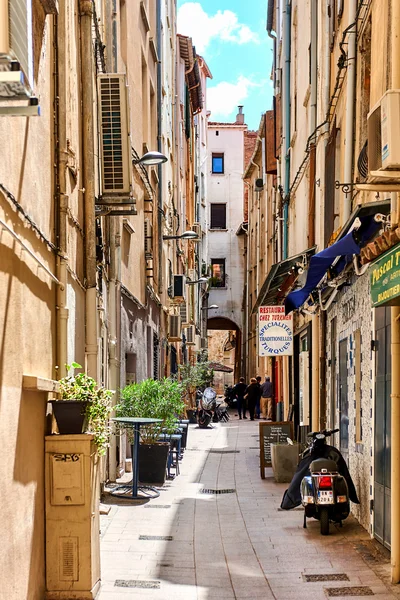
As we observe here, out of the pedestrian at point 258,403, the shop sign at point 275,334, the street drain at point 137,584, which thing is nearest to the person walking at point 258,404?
the pedestrian at point 258,403

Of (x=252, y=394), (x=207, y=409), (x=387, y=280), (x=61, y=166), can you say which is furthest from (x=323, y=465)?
(x=252, y=394)

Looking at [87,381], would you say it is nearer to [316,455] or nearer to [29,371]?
[29,371]

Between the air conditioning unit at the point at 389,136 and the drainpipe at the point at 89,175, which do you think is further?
the drainpipe at the point at 89,175

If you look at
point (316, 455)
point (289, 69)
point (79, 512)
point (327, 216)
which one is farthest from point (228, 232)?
point (79, 512)

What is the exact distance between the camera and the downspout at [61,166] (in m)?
7.82

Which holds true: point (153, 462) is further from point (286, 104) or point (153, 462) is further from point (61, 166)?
point (286, 104)

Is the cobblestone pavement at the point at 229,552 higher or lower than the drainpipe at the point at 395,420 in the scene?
lower

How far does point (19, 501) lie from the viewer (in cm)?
589

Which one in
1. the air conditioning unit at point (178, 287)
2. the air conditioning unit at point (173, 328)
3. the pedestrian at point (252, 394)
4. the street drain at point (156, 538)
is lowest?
the street drain at point (156, 538)

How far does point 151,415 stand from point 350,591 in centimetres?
604

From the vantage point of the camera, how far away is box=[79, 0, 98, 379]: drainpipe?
1011 cm

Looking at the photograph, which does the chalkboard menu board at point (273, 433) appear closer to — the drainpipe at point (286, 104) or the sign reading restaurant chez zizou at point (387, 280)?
the sign reading restaurant chez zizou at point (387, 280)

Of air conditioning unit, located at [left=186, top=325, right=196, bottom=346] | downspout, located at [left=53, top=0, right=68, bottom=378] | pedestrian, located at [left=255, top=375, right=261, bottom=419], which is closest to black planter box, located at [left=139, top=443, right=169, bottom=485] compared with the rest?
downspout, located at [left=53, top=0, right=68, bottom=378]

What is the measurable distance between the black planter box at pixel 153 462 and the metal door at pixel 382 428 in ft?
15.1
